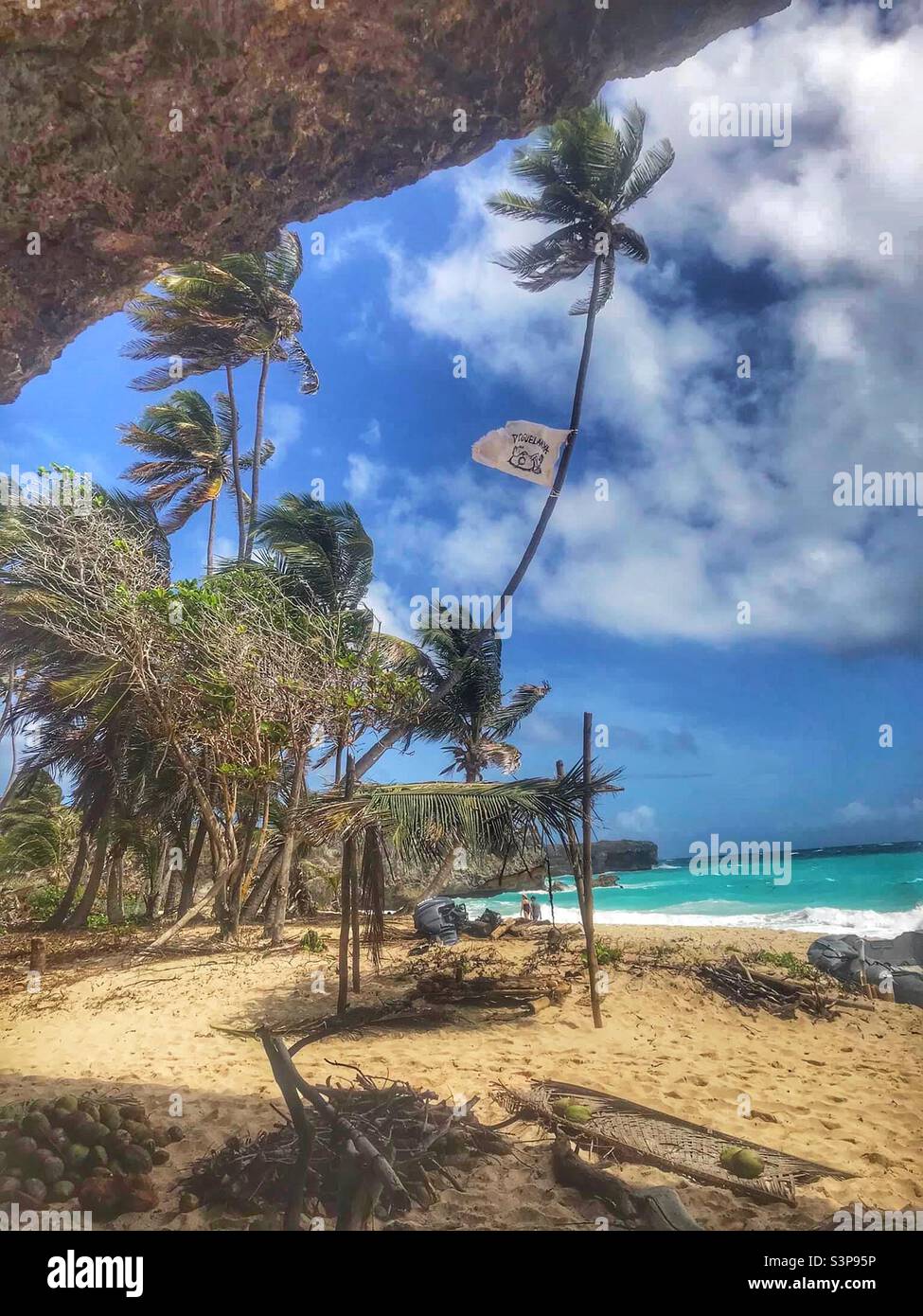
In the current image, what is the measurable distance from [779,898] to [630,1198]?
26.4 m

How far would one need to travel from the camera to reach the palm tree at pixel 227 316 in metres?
12.2

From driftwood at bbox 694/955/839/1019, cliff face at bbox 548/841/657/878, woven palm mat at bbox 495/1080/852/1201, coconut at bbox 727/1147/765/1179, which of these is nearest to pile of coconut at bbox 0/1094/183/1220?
woven palm mat at bbox 495/1080/852/1201

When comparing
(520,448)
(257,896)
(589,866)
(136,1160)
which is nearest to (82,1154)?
(136,1160)

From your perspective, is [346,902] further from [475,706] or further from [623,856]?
[623,856]

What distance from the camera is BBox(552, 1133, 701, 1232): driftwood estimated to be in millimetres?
3246

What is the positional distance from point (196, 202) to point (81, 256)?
663 millimetres

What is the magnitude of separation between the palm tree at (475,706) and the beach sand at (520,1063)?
943 cm

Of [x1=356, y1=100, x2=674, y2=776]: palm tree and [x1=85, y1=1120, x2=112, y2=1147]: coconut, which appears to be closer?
[x1=85, y1=1120, x2=112, y2=1147]: coconut

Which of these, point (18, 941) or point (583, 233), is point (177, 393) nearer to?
point (583, 233)

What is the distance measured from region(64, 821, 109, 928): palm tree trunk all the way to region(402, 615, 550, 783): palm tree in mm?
7750

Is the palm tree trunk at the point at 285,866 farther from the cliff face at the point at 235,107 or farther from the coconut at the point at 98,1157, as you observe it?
the cliff face at the point at 235,107

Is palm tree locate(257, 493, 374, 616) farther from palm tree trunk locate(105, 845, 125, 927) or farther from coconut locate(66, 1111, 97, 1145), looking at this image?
coconut locate(66, 1111, 97, 1145)

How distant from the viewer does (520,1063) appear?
4566 millimetres
